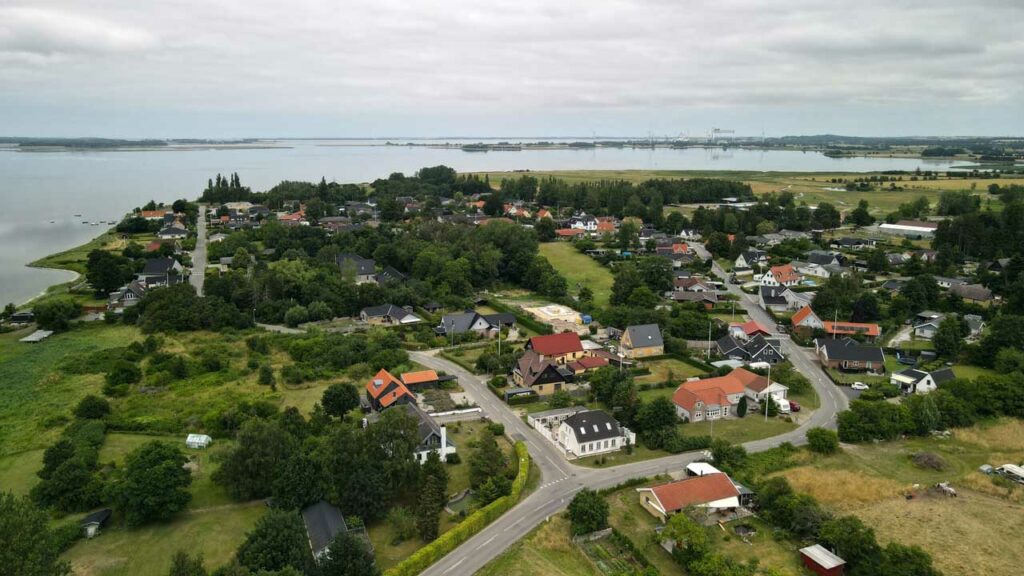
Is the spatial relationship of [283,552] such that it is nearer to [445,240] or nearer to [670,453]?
[670,453]

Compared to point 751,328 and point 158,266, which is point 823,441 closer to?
point 751,328

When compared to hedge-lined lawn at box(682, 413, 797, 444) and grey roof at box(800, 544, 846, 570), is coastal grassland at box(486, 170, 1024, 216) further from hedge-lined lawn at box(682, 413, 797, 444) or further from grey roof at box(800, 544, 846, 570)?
grey roof at box(800, 544, 846, 570)

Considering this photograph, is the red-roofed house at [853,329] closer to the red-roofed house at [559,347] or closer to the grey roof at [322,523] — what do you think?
the red-roofed house at [559,347]

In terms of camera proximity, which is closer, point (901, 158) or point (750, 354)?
point (750, 354)

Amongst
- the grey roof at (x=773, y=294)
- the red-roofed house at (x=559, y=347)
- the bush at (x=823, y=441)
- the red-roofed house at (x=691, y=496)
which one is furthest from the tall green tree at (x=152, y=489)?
the grey roof at (x=773, y=294)

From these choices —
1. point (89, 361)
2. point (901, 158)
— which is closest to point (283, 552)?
point (89, 361)

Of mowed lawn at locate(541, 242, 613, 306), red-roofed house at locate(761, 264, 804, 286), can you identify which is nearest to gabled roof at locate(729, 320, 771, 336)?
mowed lawn at locate(541, 242, 613, 306)
